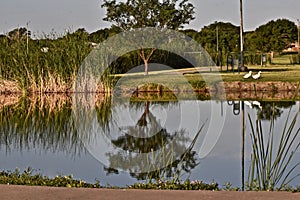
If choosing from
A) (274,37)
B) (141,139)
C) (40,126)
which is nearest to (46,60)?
(40,126)

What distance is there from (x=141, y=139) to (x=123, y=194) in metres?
4.86

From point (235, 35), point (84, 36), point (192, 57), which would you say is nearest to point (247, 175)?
point (84, 36)

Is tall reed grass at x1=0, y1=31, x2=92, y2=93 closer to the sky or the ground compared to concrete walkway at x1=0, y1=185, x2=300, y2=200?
closer to the sky

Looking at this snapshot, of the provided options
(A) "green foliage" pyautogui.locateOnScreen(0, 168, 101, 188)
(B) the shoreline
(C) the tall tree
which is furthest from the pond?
(C) the tall tree

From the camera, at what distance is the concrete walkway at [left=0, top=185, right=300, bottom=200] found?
12.8 ft

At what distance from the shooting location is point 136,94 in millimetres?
17547

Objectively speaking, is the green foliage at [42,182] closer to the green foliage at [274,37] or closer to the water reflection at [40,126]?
the water reflection at [40,126]

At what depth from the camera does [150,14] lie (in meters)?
21.8

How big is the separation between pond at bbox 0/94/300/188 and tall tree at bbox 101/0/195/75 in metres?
7.04

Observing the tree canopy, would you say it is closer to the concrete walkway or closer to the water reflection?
the water reflection

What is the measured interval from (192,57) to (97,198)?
2181cm

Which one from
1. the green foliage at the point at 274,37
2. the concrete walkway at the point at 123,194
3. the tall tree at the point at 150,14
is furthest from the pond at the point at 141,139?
the green foliage at the point at 274,37

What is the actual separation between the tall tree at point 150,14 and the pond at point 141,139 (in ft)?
23.1

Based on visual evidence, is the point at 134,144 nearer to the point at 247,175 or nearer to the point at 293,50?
the point at 247,175
